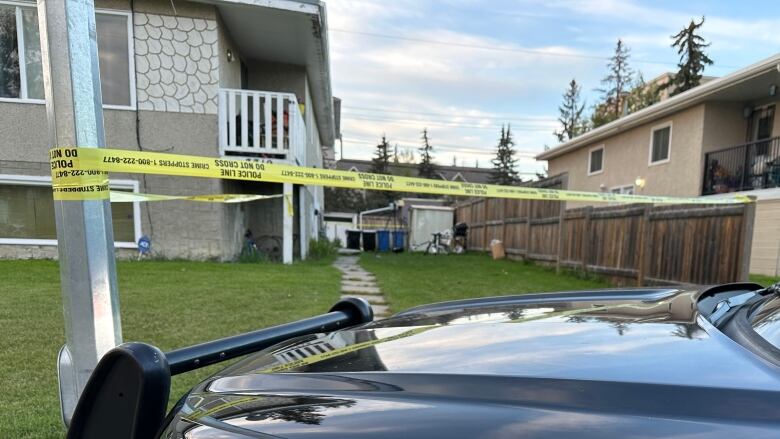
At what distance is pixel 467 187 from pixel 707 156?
11830 millimetres

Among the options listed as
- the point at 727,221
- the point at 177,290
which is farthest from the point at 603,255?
the point at 177,290

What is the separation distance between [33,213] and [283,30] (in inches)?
229

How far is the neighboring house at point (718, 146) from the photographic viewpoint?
11.3m

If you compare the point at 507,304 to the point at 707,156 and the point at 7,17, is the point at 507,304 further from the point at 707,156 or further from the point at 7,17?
the point at 707,156

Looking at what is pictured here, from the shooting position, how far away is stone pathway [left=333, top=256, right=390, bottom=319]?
562 cm

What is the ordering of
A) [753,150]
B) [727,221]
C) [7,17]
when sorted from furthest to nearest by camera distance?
[753,150]
[7,17]
[727,221]

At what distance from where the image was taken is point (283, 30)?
886cm

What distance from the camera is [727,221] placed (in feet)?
20.0

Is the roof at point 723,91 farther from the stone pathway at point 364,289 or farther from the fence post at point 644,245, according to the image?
the stone pathway at point 364,289

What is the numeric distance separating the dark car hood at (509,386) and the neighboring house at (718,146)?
12.3 meters

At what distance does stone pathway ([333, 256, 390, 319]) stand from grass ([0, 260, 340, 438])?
0.24m

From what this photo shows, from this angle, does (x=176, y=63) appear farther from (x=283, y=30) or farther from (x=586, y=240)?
(x=586, y=240)

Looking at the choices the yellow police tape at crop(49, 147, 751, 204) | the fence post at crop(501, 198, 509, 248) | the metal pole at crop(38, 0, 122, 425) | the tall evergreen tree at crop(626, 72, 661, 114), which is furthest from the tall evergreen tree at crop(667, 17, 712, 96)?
the metal pole at crop(38, 0, 122, 425)

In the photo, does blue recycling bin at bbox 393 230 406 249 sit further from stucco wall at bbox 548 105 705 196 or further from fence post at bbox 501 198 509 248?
stucco wall at bbox 548 105 705 196
